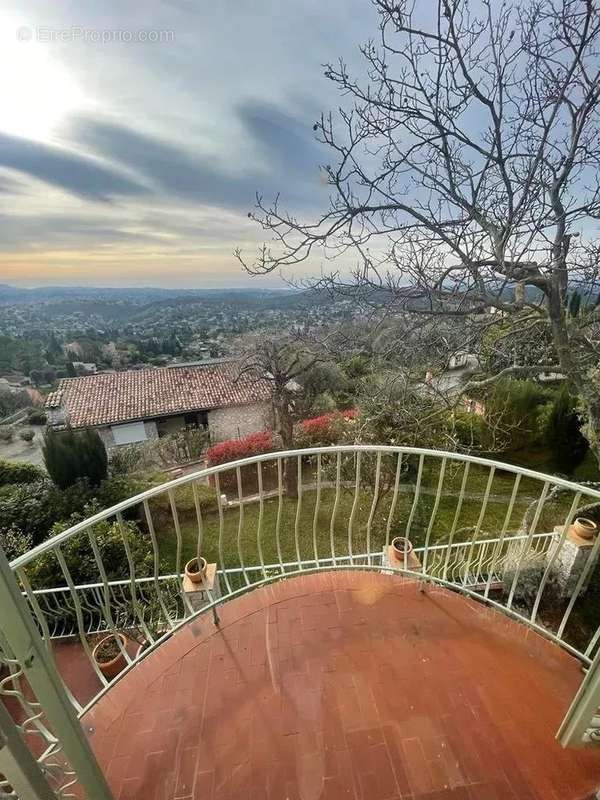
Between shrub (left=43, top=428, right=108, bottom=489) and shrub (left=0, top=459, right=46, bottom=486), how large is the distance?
54.6 inches

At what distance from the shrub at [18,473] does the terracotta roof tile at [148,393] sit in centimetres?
623

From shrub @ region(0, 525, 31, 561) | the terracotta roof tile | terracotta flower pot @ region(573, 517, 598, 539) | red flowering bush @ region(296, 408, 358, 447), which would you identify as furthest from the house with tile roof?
terracotta flower pot @ region(573, 517, 598, 539)

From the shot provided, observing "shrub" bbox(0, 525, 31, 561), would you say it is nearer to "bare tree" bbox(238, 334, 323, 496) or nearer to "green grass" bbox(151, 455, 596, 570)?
"green grass" bbox(151, 455, 596, 570)

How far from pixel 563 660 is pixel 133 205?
15.3 m

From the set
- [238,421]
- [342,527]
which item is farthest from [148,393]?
[342,527]

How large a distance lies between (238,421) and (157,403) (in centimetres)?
437

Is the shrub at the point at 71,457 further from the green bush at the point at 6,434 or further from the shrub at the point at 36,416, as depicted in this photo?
the shrub at the point at 36,416

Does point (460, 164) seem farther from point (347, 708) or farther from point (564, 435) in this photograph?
point (564, 435)

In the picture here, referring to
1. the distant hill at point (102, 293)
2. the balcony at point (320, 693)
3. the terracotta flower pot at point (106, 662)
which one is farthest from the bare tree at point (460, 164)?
the distant hill at point (102, 293)

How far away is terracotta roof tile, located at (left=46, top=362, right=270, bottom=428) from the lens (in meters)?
16.6

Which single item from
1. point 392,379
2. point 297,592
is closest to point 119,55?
point 297,592

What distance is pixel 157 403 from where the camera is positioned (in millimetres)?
17484

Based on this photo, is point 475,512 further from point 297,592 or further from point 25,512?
point 25,512

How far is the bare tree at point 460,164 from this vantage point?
2826 mm
